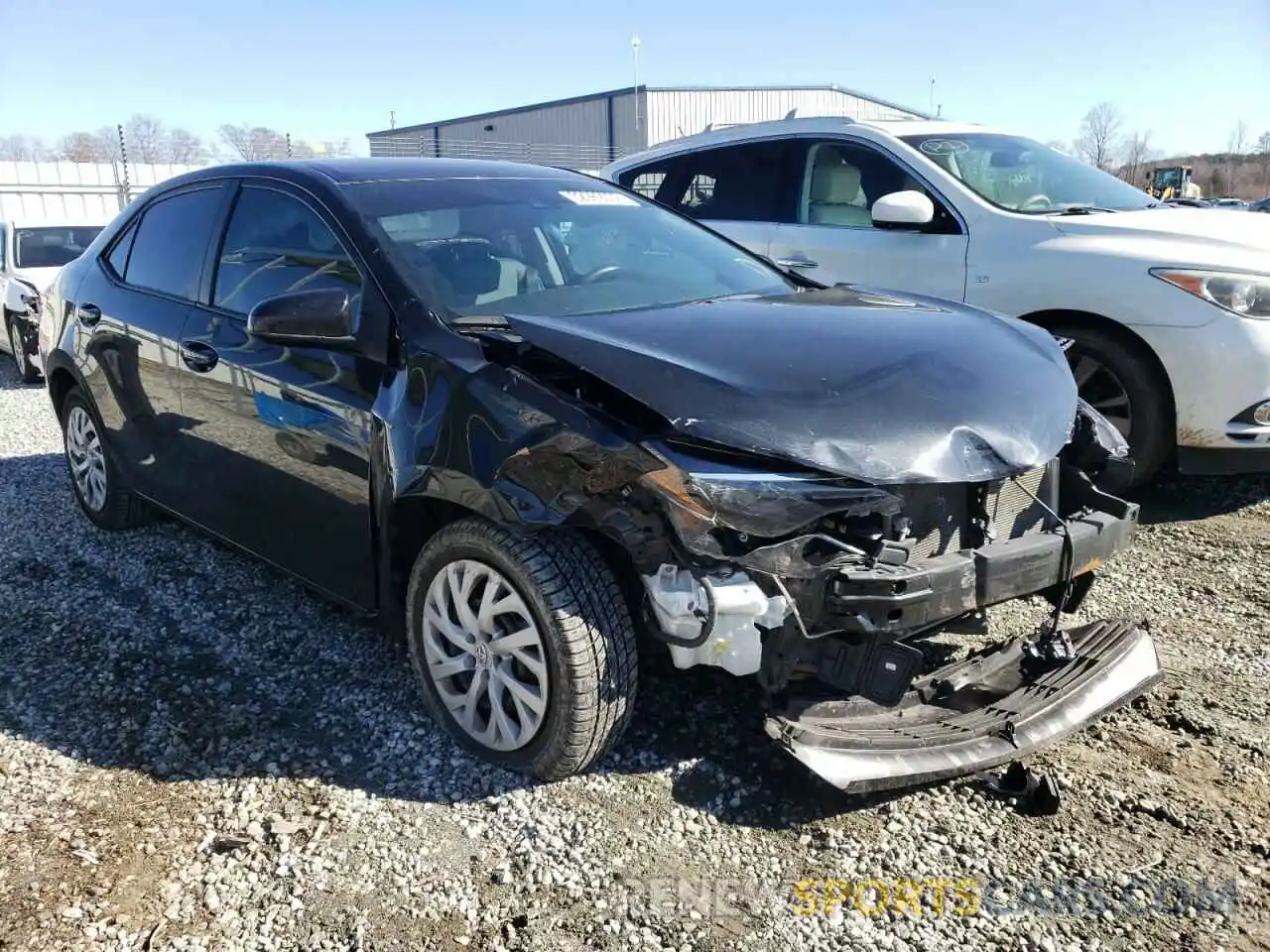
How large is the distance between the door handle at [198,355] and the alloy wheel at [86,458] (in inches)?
50.9

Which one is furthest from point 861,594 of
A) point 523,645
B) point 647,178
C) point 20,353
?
point 20,353

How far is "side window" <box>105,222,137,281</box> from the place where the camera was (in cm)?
446

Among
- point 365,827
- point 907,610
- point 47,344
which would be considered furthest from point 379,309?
point 47,344

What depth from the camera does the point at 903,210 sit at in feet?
16.9

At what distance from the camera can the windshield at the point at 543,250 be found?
3.18 meters

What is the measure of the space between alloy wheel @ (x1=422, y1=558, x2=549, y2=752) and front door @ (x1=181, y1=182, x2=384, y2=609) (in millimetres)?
343

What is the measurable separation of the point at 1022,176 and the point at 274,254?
4.19m

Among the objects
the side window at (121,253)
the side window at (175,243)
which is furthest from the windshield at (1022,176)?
the side window at (121,253)

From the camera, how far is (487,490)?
2639 mm

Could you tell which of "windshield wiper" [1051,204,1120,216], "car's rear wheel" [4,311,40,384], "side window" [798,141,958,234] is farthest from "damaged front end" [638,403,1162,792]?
"car's rear wheel" [4,311,40,384]

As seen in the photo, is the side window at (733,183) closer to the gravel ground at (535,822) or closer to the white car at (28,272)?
the gravel ground at (535,822)

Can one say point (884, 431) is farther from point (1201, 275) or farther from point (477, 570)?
point (1201, 275)

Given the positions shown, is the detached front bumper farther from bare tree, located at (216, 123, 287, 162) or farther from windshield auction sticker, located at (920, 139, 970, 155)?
bare tree, located at (216, 123, 287, 162)

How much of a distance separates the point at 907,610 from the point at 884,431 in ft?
1.47
